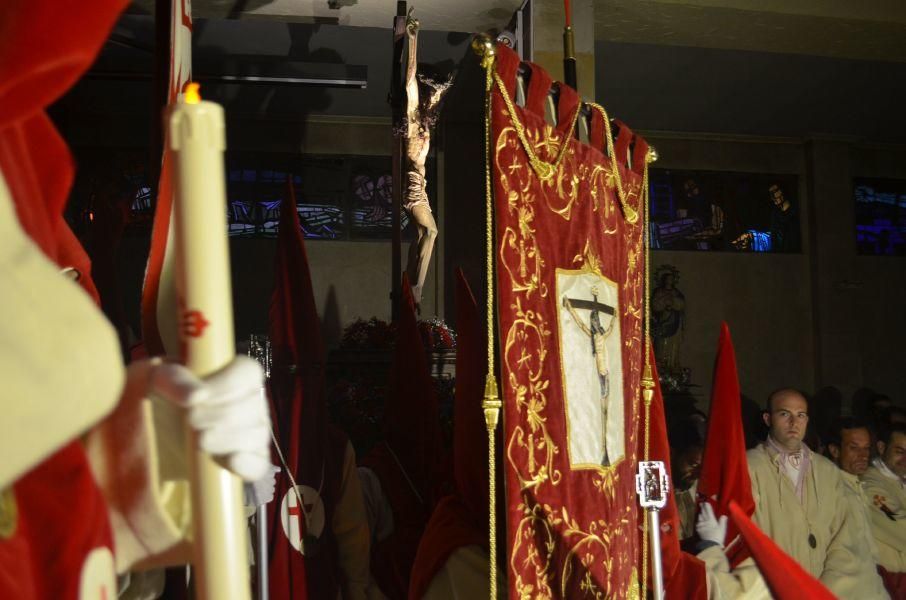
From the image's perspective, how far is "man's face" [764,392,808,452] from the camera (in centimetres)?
470

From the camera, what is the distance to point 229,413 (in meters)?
0.72

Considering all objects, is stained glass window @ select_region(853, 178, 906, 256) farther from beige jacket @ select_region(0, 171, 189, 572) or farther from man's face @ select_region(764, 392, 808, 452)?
beige jacket @ select_region(0, 171, 189, 572)

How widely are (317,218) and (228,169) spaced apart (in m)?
0.97

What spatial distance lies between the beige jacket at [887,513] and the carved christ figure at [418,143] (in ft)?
9.76

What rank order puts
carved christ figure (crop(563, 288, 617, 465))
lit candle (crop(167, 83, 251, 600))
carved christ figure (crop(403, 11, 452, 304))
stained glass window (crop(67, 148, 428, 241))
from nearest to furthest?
lit candle (crop(167, 83, 251, 600))
carved christ figure (crop(563, 288, 617, 465))
carved christ figure (crop(403, 11, 452, 304))
stained glass window (crop(67, 148, 428, 241))

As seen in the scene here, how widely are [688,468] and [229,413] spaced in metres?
4.63

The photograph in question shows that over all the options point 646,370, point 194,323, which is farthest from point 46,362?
point 646,370

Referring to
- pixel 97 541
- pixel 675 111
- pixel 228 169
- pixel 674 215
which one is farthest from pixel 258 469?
pixel 674 215

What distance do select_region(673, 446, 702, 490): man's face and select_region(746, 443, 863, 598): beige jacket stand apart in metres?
0.35

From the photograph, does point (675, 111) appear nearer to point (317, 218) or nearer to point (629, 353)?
point (317, 218)

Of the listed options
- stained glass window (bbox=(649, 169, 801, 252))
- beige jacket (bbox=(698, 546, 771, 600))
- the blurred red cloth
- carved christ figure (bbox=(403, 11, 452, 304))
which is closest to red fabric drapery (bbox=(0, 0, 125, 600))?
the blurred red cloth

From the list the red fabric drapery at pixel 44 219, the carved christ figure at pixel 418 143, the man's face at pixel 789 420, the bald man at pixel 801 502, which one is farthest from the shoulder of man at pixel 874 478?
the red fabric drapery at pixel 44 219

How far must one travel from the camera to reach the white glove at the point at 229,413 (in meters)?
0.71

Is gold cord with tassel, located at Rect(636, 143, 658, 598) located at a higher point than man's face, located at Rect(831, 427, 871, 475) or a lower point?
higher
